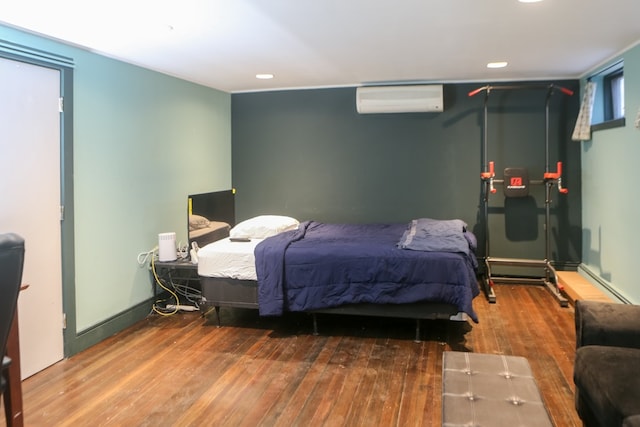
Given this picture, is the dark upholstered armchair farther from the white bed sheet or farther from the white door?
the white door

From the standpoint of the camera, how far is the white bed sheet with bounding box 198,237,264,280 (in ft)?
12.3

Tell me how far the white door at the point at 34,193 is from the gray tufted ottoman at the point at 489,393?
8.40 ft

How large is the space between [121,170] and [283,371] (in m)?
2.06

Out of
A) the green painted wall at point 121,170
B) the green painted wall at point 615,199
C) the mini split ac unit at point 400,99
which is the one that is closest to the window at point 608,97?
the green painted wall at point 615,199

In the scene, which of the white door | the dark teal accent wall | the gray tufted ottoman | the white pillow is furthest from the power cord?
the gray tufted ottoman

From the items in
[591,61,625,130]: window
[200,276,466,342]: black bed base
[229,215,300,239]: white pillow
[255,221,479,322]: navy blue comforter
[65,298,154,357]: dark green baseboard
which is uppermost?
[591,61,625,130]: window

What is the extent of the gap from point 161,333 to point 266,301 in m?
0.92


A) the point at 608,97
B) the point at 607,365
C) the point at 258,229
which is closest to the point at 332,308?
the point at 258,229

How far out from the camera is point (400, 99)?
5.18m

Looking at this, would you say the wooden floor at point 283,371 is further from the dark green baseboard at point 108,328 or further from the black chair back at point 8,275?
the black chair back at point 8,275

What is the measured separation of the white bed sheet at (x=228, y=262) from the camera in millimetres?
3734

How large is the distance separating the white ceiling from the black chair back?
1.71 m

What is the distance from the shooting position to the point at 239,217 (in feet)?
19.5

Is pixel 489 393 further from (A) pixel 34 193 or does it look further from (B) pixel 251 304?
(A) pixel 34 193
